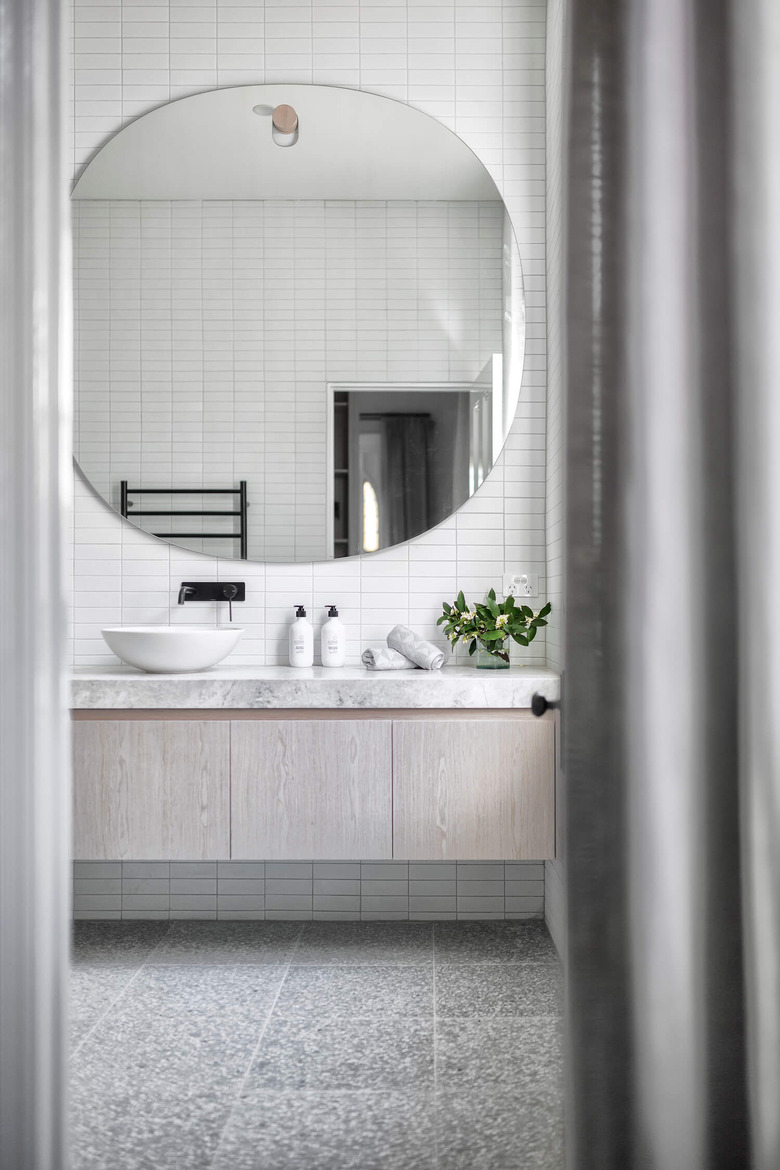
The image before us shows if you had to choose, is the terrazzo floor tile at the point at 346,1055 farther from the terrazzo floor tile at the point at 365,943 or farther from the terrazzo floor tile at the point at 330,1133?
the terrazzo floor tile at the point at 365,943

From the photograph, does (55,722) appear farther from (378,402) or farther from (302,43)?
(302,43)

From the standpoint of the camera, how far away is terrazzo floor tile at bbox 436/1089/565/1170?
4.45ft

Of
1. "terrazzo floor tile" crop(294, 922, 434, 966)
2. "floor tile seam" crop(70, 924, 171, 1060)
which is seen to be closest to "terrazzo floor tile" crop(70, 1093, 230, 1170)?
"floor tile seam" crop(70, 924, 171, 1060)

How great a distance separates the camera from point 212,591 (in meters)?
2.62

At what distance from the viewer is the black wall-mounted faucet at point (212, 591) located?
8.56 ft

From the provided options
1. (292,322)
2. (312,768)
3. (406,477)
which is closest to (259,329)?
(292,322)

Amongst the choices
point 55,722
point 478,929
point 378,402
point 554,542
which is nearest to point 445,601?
point 554,542

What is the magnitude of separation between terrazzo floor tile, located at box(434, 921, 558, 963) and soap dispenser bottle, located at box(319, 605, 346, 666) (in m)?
0.85

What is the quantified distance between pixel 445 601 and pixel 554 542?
15.8 inches

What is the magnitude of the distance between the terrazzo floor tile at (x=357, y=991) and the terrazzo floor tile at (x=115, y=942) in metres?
0.46

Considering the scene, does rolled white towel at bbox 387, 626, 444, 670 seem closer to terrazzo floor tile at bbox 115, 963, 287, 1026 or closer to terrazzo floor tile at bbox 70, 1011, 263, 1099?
terrazzo floor tile at bbox 115, 963, 287, 1026

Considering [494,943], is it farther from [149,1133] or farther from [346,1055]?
[149,1133]

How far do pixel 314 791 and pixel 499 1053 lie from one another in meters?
0.71

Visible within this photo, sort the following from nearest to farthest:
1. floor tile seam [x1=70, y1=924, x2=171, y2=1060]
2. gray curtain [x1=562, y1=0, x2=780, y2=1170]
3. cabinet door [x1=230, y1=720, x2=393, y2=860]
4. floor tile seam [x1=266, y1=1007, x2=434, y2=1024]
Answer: gray curtain [x1=562, y1=0, x2=780, y2=1170] → floor tile seam [x1=70, y1=924, x2=171, y2=1060] → floor tile seam [x1=266, y1=1007, x2=434, y2=1024] → cabinet door [x1=230, y1=720, x2=393, y2=860]
